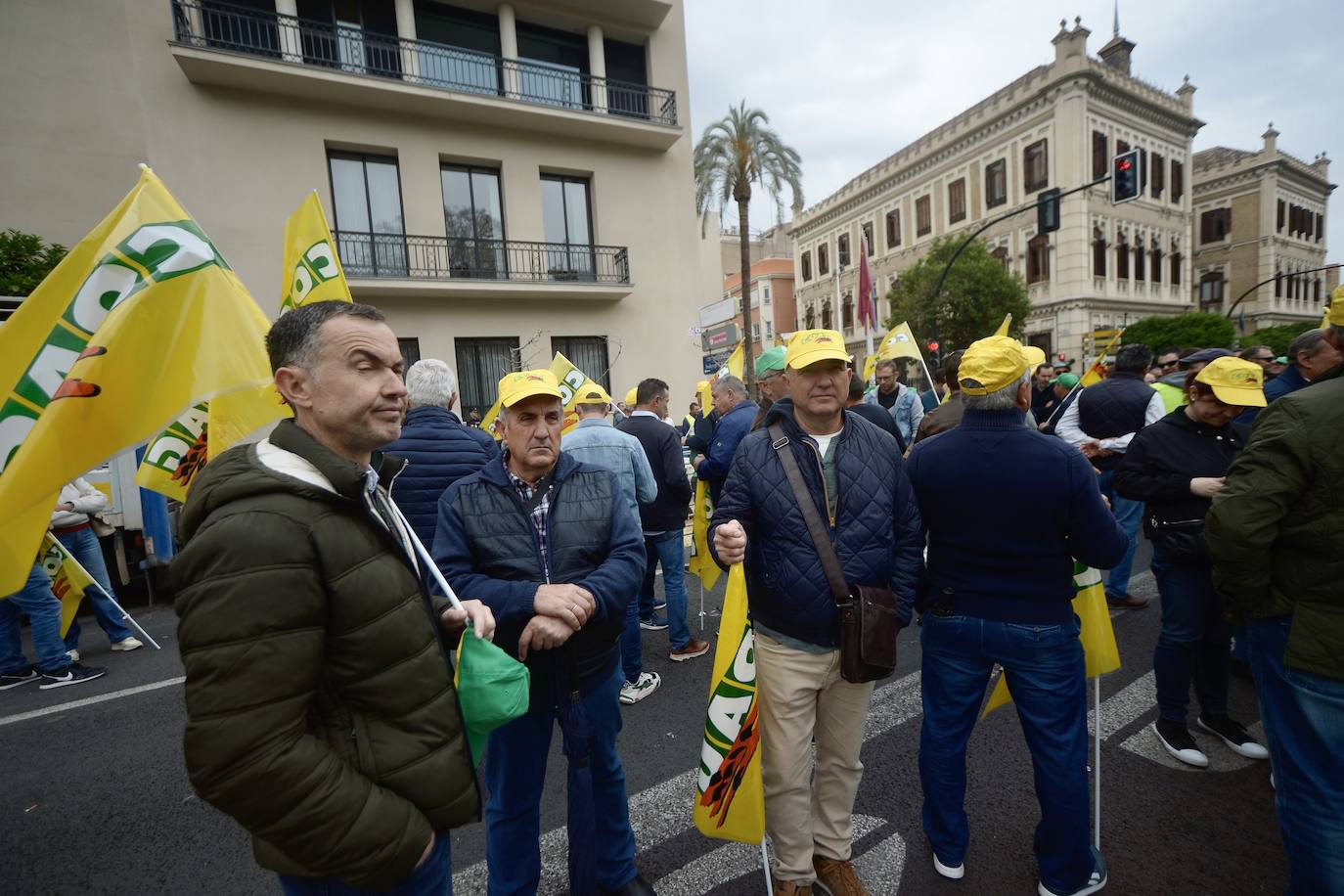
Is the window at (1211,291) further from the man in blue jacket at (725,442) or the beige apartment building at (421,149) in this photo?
the man in blue jacket at (725,442)

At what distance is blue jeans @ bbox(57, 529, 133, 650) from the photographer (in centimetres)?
531

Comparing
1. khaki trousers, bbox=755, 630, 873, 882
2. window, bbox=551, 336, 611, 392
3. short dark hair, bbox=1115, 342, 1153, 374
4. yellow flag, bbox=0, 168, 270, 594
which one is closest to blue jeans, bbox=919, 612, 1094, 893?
khaki trousers, bbox=755, 630, 873, 882

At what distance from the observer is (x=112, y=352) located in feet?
8.30

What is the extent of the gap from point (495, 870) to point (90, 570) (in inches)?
217

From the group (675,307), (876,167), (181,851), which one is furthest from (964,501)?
(876,167)

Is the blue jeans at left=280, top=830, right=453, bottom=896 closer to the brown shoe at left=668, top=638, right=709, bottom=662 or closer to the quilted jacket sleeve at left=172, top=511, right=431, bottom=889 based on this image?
the quilted jacket sleeve at left=172, top=511, right=431, bottom=889

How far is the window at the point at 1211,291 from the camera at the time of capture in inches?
1554

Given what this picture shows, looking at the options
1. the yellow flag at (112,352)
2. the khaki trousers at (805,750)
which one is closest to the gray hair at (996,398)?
the khaki trousers at (805,750)

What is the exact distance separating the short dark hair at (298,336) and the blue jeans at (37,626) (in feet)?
16.3

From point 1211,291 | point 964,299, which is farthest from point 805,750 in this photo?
point 1211,291

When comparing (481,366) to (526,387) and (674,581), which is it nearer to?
(674,581)

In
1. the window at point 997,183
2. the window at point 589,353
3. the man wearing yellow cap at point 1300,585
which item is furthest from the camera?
the window at point 997,183

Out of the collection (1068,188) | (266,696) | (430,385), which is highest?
(1068,188)

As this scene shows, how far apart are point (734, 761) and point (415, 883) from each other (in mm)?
1202
